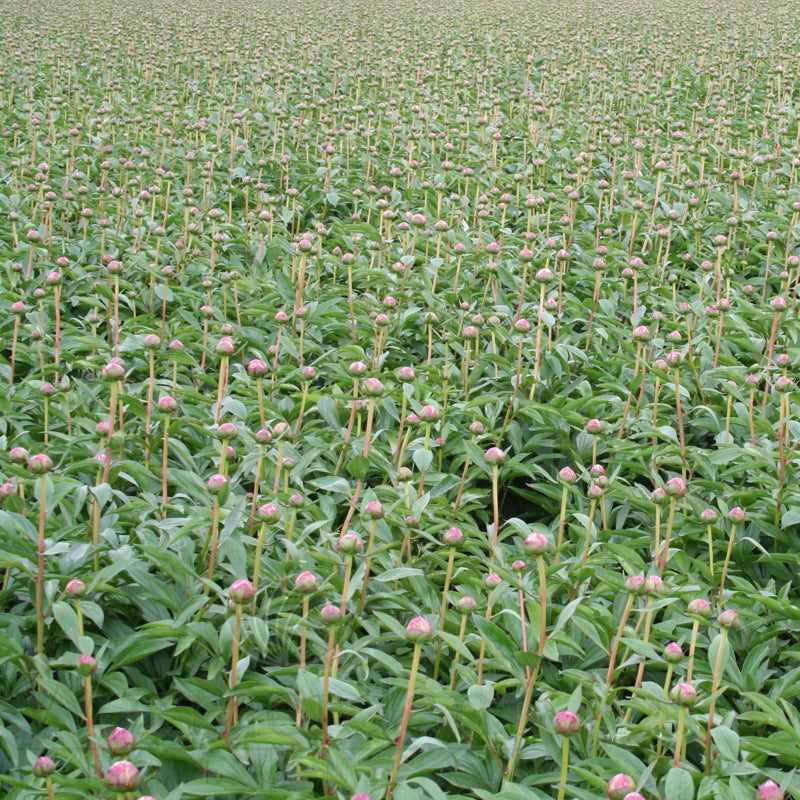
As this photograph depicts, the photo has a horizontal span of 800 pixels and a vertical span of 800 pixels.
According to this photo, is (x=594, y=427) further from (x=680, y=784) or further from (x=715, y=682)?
(x=680, y=784)

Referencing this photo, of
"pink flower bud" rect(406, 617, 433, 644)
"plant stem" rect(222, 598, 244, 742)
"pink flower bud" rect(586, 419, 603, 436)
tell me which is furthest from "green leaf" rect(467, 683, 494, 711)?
"pink flower bud" rect(586, 419, 603, 436)

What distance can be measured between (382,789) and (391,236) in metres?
3.48

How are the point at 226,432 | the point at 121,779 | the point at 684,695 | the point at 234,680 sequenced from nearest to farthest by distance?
the point at 121,779, the point at 684,695, the point at 234,680, the point at 226,432

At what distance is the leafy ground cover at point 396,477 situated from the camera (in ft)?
5.85

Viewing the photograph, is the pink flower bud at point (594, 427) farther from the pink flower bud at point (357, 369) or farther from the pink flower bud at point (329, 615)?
the pink flower bud at point (329, 615)

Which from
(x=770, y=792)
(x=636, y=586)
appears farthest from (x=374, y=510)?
(x=770, y=792)

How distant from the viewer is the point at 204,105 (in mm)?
7543

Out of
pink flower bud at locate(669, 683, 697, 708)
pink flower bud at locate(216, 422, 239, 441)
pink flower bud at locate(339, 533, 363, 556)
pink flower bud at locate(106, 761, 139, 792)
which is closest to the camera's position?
pink flower bud at locate(106, 761, 139, 792)

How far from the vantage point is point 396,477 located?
8.57ft

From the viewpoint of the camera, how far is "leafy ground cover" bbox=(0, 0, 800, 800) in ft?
5.85

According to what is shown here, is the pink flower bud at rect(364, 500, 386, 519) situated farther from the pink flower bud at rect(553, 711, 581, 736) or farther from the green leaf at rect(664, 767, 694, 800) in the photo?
the green leaf at rect(664, 767, 694, 800)

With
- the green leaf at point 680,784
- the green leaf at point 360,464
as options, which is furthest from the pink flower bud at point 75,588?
the green leaf at point 680,784

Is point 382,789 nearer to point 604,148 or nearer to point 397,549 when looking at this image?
point 397,549

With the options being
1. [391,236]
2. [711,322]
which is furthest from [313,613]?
[391,236]
